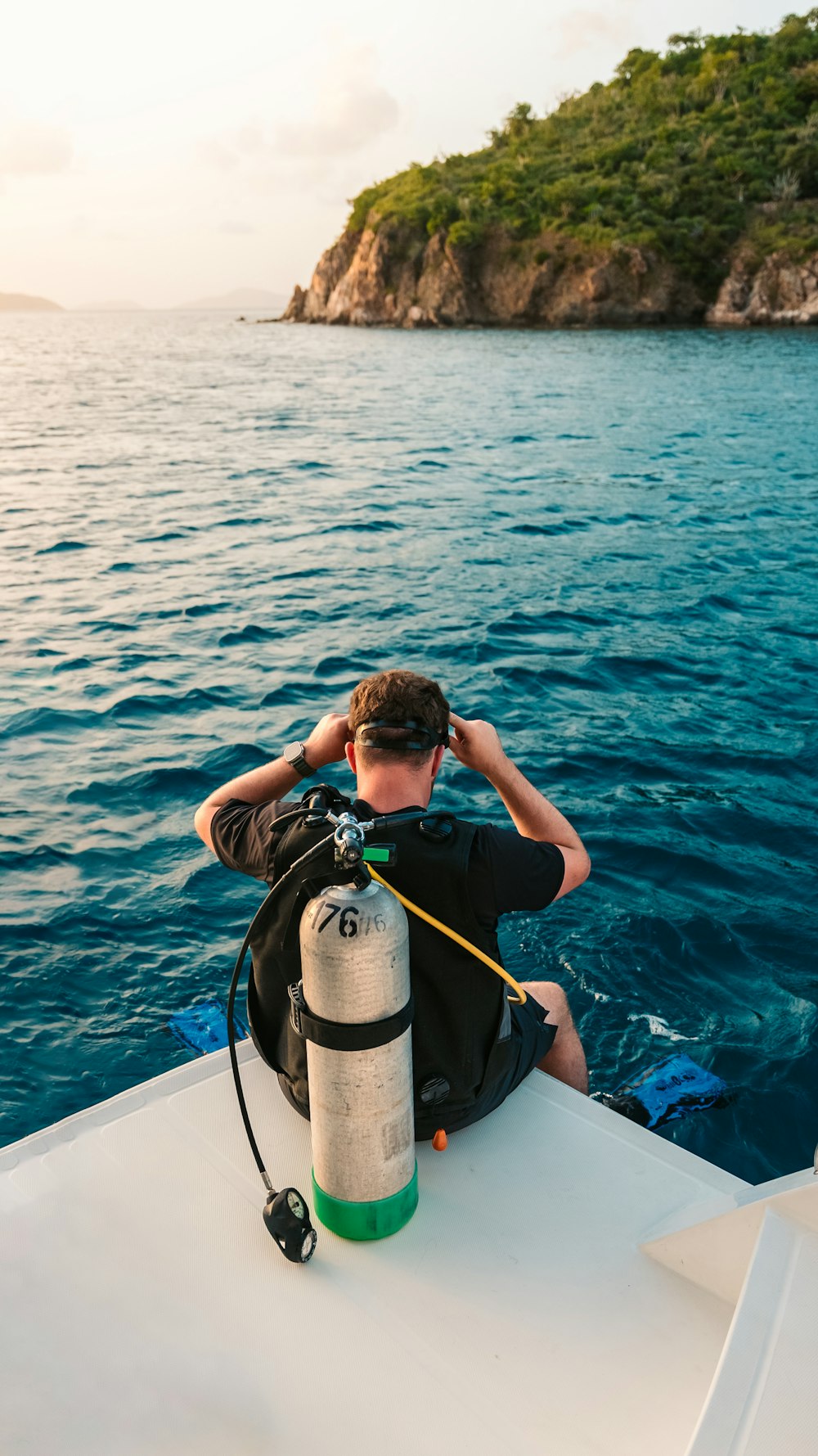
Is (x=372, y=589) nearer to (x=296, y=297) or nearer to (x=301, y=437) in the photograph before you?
(x=301, y=437)

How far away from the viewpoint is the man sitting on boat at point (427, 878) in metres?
2.99

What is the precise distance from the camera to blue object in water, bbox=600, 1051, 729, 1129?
14.9 ft

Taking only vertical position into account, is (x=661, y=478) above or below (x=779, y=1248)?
below

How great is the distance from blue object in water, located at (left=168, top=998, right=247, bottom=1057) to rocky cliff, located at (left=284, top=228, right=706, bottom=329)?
75110mm

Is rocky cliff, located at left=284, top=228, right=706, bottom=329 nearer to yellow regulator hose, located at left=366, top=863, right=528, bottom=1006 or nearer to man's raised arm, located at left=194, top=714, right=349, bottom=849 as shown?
man's raised arm, located at left=194, top=714, right=349, bottom=849

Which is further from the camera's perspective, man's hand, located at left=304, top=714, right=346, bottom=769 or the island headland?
the island headland

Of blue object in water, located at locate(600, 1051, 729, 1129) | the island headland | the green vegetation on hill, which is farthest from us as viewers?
the green vegetation on hill

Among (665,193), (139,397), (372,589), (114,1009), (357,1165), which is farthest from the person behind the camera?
(665,193)

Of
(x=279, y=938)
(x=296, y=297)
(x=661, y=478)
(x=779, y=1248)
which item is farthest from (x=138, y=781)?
(x=296, y=297)

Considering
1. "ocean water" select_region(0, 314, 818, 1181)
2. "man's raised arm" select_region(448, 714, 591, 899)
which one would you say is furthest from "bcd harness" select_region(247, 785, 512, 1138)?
"ocean water" select_region(0, 314, 818, 1181)

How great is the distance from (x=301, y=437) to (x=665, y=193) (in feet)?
206

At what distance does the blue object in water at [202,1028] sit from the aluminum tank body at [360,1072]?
2.15 m

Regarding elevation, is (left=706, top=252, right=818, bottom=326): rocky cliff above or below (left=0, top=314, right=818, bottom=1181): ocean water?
above

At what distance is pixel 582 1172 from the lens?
327 centimetres
